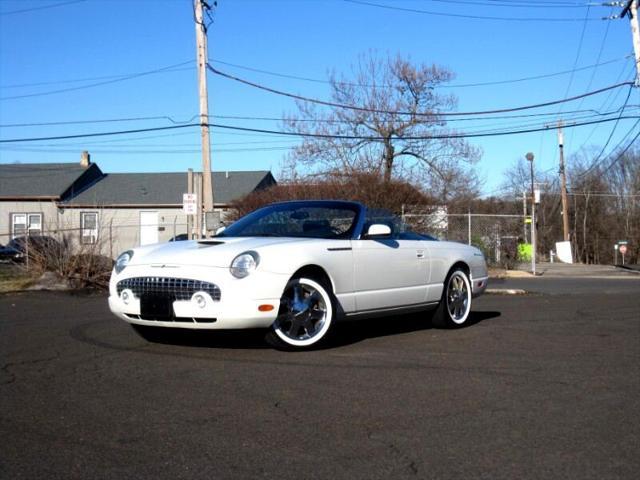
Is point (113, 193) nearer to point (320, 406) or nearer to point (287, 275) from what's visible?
point (287, 275)

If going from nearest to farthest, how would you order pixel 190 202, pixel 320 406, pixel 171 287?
1. pixel 320 406
2. pixel 171 287
3. pixel 190 202

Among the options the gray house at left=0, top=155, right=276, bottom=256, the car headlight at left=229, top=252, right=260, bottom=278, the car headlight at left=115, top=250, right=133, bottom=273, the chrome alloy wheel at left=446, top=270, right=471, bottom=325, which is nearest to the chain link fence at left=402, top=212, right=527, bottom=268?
the gray house at left=0, top=155, right=276, bottom=256

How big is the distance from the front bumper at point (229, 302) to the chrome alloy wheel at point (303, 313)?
0.21 metres

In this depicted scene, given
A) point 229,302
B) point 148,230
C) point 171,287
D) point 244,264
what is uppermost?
point 148,230

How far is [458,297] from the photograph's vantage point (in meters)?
8.55

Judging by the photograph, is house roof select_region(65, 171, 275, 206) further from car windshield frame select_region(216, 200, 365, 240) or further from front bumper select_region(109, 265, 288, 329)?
front bumper select_region(109, 265, 288, 329)

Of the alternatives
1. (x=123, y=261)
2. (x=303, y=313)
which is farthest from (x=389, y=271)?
(x=123, y=261)

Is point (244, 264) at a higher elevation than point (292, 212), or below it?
below

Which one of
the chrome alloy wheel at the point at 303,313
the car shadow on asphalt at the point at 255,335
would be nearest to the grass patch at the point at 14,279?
the car shadow on asphalt at the point at 255,335

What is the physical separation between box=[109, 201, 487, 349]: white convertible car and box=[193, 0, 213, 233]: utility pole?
1198cm

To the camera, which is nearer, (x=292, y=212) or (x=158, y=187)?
(x=292, y=212)

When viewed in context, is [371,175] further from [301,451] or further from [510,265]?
[301,451]

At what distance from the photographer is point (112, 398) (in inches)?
186

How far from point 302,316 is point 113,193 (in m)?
37.0
